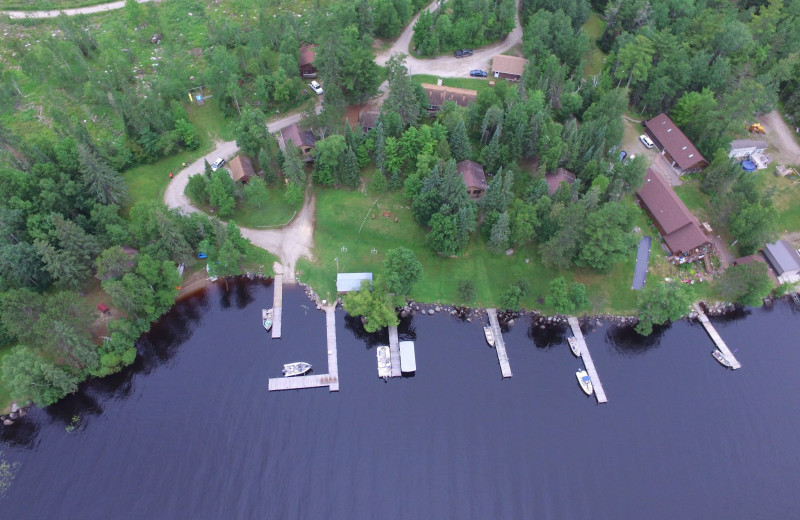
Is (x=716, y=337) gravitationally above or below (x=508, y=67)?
below

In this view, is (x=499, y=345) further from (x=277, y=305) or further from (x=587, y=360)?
(x=277, y=305)

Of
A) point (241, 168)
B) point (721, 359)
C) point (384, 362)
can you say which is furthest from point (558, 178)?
→ point (241, 168)

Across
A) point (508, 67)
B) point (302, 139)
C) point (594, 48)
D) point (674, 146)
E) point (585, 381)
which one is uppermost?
point (508, 67)

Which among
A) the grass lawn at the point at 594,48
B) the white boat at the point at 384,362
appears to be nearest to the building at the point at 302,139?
the white boat at the point at 384,362

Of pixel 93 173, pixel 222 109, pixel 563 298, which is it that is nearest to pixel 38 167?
pixel 93 173

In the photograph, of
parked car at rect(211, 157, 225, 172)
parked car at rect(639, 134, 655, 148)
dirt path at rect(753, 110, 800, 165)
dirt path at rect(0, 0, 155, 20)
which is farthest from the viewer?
dirt path at rect(0, 0, 155, 20)

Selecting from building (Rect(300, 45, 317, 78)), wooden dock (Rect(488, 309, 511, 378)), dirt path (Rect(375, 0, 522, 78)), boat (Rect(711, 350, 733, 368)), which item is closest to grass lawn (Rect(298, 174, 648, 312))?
wooden dock (Rect(488, 309, 511, 378))

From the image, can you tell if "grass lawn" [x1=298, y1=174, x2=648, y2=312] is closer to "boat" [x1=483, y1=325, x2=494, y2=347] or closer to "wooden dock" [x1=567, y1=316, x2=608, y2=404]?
"boat" [x1=483, y1=325, x2=494, y2=347]

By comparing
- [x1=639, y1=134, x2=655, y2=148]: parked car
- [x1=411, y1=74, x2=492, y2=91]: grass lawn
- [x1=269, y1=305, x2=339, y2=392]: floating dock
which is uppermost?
[x1=411, y1=74, x2=492, y2=91]: grass lawn
